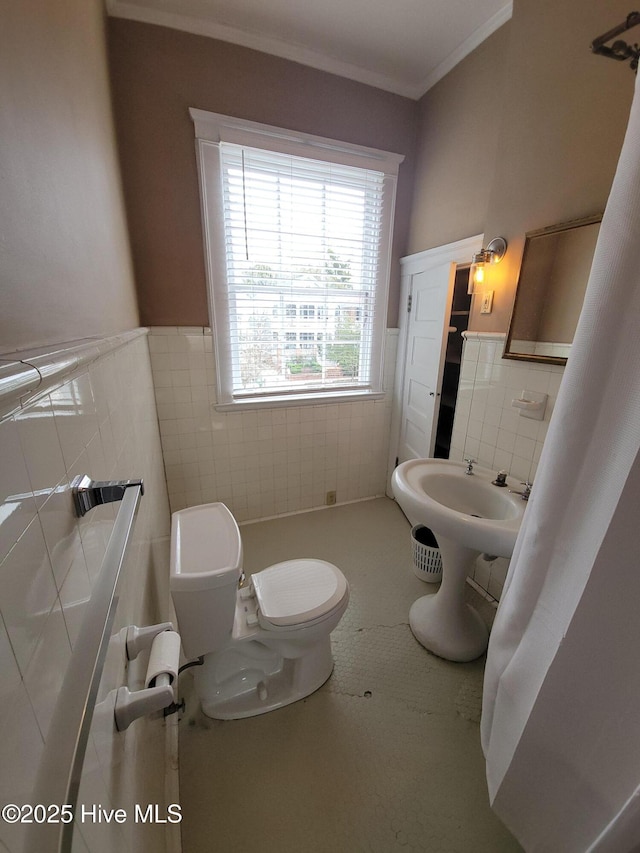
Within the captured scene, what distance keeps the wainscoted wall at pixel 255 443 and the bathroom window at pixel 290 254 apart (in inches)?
5.0

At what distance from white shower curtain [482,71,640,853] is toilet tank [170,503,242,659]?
0.85 m

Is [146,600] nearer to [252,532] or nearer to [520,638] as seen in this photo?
[520,638]

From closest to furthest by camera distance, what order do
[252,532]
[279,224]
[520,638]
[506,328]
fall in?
[520,638] < [506,328] < [279,224] < [252,532]

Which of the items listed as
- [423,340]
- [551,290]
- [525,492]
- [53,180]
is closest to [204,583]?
[53,180]

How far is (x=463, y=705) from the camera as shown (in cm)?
129

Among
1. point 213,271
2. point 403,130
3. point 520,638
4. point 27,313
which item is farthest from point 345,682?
point 403,130

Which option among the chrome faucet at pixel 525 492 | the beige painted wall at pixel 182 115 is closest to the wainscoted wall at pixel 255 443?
the beige painted wall at pixel 182 115

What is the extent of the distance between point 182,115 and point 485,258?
1.71 m

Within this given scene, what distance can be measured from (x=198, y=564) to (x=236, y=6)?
2.48m

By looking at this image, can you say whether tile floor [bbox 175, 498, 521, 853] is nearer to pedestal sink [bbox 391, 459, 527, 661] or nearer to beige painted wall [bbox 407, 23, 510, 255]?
pedestal sink [bbox 391, 459, 527, 661]

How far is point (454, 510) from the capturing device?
54.0 inches

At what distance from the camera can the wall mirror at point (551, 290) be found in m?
1.22

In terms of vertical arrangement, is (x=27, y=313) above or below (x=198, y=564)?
above

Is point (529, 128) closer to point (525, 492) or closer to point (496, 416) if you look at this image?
point (496, 416)
